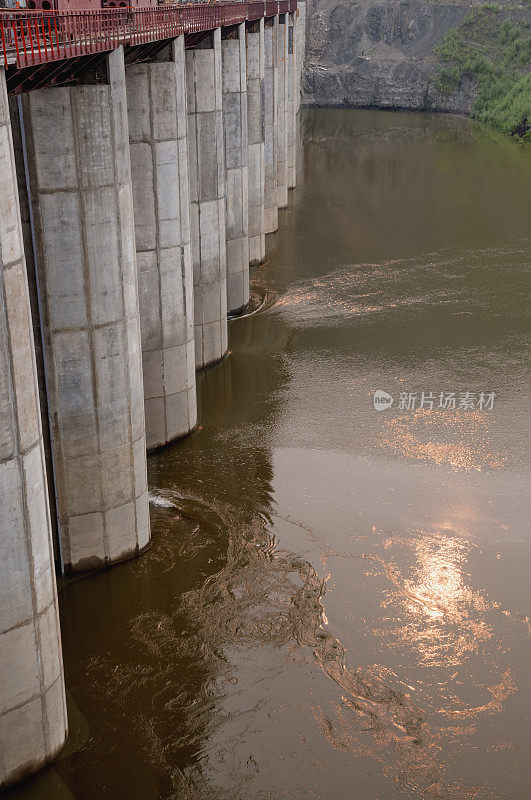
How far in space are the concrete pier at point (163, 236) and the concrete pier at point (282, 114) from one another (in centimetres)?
2048

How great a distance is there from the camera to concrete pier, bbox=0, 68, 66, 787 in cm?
833

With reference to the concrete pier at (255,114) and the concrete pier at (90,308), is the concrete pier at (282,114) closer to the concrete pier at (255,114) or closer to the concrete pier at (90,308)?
the concrete pier at (255,114)

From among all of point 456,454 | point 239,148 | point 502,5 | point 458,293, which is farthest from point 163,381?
point 502,5

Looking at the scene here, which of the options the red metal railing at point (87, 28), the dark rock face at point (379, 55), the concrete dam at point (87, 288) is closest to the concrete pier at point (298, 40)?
the dark rock face at point (379, 55)

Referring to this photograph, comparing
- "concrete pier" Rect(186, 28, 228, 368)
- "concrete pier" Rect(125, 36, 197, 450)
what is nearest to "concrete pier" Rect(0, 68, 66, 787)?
"concrete pier" Rect(125, 36, 197, 450)

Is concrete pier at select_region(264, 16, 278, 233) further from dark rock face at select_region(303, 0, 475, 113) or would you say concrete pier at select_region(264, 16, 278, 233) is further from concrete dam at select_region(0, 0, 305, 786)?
dark rock face at select_region(303, 0, 475, 113)

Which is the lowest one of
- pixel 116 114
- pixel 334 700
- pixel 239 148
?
pixel 334 700

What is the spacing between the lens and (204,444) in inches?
691

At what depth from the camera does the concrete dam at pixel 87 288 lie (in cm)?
886

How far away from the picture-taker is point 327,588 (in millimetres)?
13211

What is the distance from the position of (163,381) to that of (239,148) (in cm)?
856

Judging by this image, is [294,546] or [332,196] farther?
[332,196]

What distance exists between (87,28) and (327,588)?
8.48 m

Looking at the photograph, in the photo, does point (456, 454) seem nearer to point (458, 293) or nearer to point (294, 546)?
point (294, 546)
